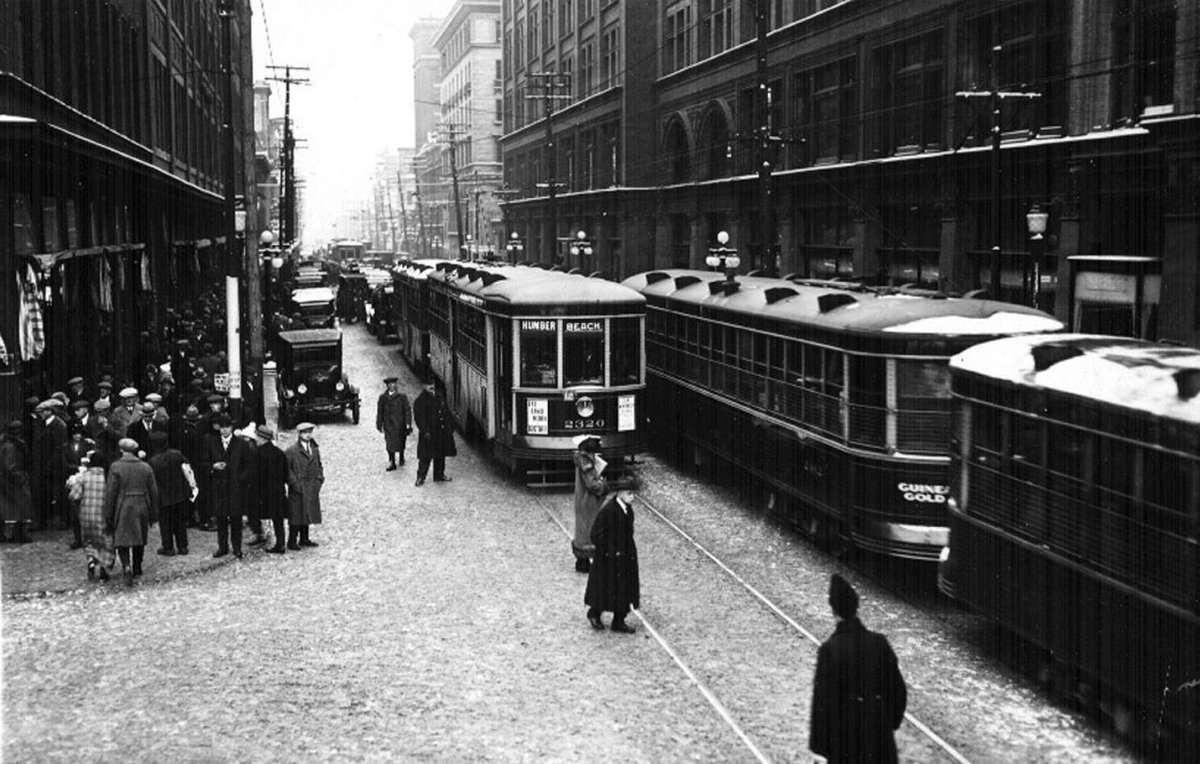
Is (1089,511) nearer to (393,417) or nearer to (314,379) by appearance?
(393,417)

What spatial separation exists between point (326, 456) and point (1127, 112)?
633 inches

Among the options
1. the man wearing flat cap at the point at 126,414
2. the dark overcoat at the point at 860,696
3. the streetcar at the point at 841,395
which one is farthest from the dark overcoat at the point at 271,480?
the dark overcoat at the point at 860,696

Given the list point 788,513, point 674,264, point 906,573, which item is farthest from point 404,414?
point 674,264

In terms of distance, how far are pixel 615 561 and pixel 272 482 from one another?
225 inches

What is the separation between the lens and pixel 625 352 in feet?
69.2

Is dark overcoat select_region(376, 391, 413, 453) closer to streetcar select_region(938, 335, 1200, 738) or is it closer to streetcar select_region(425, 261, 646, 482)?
streetcar select_region(425, 261, 646, 482)

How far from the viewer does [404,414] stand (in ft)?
77.5

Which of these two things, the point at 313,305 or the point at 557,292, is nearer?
the point at 557,292

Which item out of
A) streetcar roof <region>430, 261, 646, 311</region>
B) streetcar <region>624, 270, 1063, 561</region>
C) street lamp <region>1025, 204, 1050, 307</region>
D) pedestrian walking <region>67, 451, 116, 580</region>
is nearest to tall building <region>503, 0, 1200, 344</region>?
street lamp <region>1025, 204, 1050, 307</region>

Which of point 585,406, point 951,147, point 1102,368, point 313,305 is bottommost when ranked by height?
point 585,406

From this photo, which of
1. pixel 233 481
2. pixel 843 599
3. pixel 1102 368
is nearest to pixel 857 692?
pixel 843 599

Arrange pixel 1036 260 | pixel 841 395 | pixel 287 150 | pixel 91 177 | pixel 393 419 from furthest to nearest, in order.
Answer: pixel 287 150 < pixel 1036 260 < pixel 393 419 < pixel 91 177 < pixel 841 395

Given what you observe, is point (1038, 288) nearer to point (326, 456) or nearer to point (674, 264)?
point (326, 456)

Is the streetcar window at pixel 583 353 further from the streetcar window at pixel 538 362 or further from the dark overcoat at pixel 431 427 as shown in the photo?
the dark overcoat at pixel 431 427
